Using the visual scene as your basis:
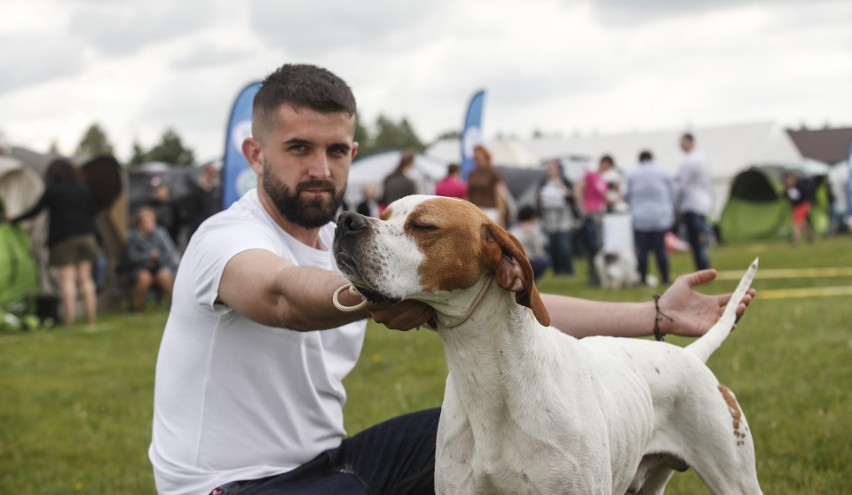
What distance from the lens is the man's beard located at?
10.2 ft

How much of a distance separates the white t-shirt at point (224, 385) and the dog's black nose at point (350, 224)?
803 millimetres

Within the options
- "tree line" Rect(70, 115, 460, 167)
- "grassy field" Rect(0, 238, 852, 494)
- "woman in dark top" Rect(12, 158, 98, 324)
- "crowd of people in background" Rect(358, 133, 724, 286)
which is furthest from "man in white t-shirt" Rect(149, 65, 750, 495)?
"tree line" Rect(70, 115, 460, 167)

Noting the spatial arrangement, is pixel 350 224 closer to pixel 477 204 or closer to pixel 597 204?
pixel 477 204

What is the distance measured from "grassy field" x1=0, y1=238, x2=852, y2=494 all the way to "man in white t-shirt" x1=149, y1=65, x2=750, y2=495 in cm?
150

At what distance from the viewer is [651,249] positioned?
43.8 feet

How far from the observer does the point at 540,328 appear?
2.57m

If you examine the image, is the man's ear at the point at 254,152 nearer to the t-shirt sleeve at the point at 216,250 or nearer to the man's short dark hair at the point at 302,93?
the man's short dark hair at the point at 302,93

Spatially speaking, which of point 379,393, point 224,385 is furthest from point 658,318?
point 379,393

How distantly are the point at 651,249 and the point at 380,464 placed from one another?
1062 cm

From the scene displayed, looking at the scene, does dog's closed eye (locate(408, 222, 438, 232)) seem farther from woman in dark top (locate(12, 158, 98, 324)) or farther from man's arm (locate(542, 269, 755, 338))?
woman in dark top (locate(12, 158, 98, 324))

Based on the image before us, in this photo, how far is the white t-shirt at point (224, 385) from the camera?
2.97 metres

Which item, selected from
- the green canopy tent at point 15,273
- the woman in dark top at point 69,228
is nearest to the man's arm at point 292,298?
the woman in dark top at point 69,228

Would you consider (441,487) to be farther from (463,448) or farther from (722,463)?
(722,463)

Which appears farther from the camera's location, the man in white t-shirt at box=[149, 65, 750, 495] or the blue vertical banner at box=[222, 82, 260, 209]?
the blue vertical banner at box=[222, 82, 260, 209]
